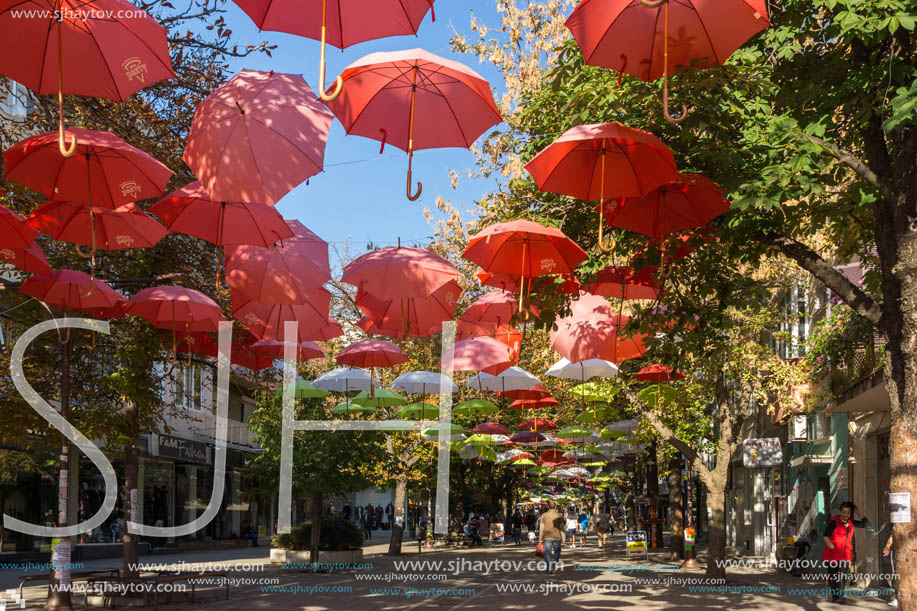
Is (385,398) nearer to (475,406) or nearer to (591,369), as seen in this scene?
(475,406)

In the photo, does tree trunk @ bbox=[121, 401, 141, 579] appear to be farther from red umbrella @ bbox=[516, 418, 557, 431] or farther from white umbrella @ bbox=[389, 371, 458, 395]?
red umbrella @ bbox=[516, 418, 557, 431]

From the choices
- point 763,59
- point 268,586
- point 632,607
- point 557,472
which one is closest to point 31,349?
point 268,586

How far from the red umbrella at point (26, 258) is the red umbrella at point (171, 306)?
2.41 meters

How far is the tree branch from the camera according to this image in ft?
32.7

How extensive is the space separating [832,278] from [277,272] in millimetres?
6743

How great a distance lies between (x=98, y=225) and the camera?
11828 millimetres

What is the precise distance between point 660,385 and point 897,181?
47.2ft

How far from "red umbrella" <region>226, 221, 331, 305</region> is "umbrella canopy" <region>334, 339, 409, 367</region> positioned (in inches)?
314

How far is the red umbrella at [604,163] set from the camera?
941cm

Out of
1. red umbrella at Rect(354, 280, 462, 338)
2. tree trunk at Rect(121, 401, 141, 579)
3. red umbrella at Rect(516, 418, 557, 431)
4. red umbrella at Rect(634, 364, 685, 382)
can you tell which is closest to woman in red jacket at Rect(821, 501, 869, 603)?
red umbrella at Rect(634, 364, 685, 382)

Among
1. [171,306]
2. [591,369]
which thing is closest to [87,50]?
[171,306]

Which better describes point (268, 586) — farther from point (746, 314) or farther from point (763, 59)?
point (763, 59)

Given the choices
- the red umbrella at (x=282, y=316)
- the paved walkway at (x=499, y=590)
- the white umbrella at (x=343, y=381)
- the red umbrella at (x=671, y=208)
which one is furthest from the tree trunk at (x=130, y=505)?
the red umbrella at (x=671, y=208)

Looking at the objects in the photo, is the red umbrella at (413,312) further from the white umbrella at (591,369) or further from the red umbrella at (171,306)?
the white umbrella at (591,369)
